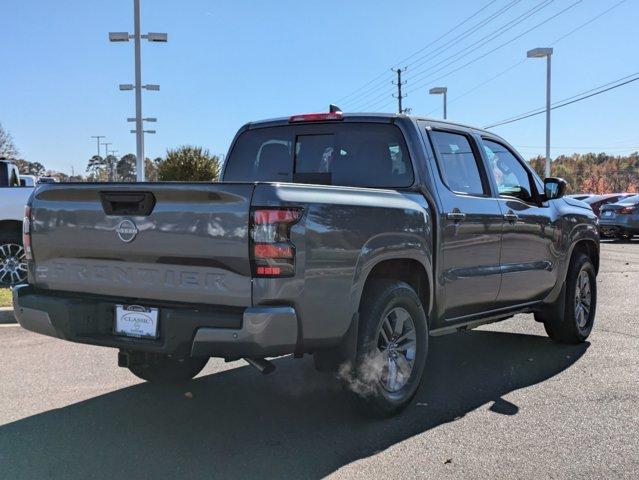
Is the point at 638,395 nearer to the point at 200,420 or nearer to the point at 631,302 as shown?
the point at 200,420

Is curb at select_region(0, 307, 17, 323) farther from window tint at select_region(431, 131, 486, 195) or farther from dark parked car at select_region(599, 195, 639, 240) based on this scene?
dark parked car at select_region(599, 195, 639, 240)

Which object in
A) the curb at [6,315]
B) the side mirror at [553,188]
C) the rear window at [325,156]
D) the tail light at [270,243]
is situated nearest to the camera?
the tail light at [270,243]

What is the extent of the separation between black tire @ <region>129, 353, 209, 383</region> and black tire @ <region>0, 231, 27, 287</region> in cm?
557

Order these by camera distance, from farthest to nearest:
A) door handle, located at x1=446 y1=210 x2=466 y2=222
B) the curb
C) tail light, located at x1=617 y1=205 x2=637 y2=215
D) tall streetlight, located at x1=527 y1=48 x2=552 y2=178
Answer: tall streetlight, located at x1=527 y1=48 x2=552 y2=178 < tail light, located at x1=617 y1=205 x2=637 y2=215 < the curb < door handle, located at x1=446 y1=210 x2=466 y2=222

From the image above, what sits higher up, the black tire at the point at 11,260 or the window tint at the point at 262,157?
the window tint at the point at 262,157

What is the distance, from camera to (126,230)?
3654 mm

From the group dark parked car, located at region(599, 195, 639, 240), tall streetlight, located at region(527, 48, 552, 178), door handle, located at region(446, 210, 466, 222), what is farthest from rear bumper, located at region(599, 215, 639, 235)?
door handle, located at region(446, 210, 466, 222)

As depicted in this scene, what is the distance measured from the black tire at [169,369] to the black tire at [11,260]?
5.57 meters

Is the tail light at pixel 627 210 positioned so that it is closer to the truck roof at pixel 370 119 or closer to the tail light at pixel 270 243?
the truck roof at pixel 370 119

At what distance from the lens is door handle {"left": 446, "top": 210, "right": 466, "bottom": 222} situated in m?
4.59

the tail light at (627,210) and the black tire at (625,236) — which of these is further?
the black tire at (625,236)

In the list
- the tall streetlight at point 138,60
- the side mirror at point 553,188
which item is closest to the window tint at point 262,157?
the side mirror at point 553,188

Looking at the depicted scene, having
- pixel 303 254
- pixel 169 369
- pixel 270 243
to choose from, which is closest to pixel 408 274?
pixel 303 254

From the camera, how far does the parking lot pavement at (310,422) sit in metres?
3.48
